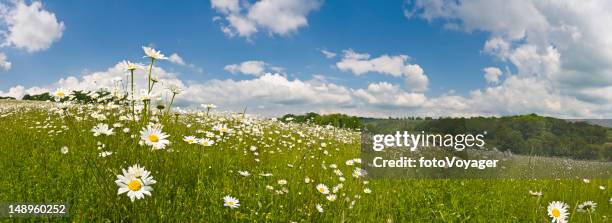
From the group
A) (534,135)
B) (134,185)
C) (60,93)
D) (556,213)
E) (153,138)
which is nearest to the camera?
(134,185)

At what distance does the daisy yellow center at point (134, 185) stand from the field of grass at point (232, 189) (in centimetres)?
Answer: 57

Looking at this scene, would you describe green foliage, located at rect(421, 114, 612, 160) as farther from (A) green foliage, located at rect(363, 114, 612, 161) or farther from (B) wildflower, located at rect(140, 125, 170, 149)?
(B) wildflower, located at rect(140, 125, 170, 149)

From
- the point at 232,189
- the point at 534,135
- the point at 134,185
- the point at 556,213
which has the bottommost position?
the point at 232,189

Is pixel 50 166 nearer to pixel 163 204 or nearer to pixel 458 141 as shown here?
pixel 163 204

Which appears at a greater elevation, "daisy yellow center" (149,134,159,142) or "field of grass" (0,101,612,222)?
"daisy yellow center" (149,134,159,142)

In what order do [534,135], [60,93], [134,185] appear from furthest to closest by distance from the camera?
[534,135] → [60,93] → [134,185]

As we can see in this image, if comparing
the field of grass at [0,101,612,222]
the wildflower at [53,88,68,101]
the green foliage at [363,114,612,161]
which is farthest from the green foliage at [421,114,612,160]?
the wildflower at [53,88,68,101]

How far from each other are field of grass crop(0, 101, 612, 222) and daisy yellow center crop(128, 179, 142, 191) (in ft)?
1.85

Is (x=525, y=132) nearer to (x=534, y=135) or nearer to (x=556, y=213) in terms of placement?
(x=534, y=135)

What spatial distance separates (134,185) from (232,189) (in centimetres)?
226

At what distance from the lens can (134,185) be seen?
263 centimetres

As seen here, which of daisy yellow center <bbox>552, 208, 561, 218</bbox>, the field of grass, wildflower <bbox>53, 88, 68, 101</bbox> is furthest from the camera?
wildflower <bbox>53, 88, 68, 101</bbox>

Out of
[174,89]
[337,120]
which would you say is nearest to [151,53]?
[174,89]

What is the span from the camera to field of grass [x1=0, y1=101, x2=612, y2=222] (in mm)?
3777
